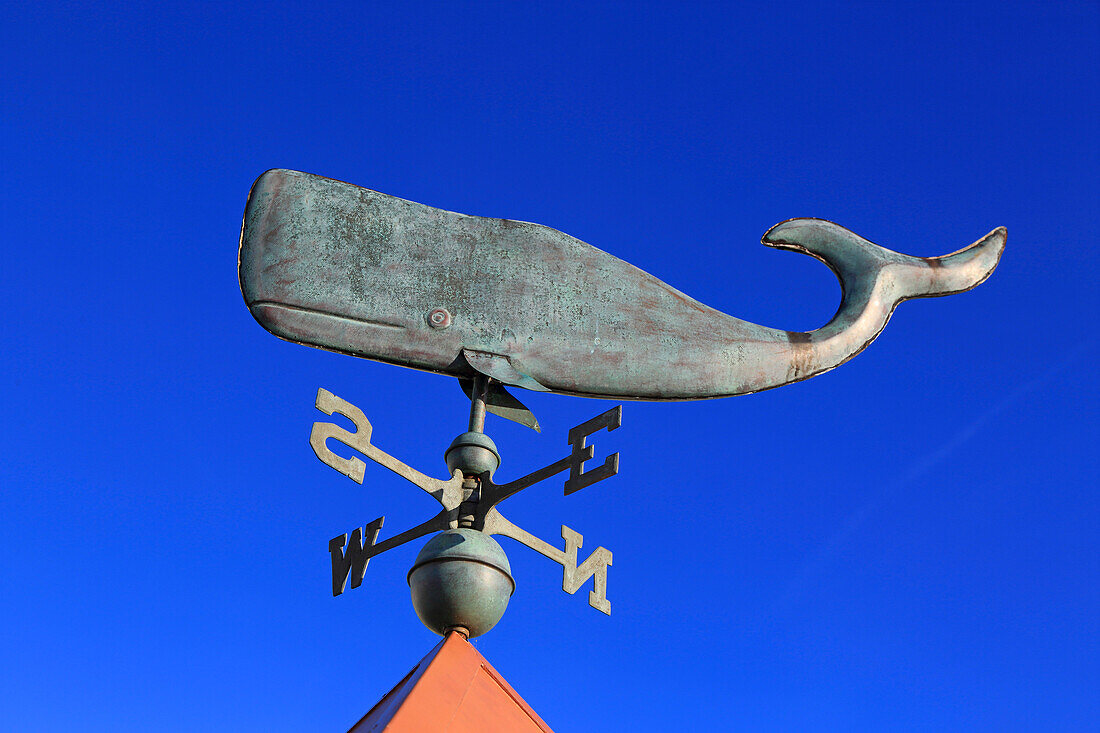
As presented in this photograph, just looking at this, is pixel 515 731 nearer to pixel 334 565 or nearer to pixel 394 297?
pixel 334 565

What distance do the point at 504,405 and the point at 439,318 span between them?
0.30 meters

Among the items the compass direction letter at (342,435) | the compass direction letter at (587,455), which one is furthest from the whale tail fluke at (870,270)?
the compass direction letter at (342,435)

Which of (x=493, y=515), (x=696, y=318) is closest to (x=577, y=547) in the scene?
(x=493, y=515)

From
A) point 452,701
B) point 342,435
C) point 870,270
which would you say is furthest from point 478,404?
point 870,270

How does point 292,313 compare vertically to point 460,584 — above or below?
above

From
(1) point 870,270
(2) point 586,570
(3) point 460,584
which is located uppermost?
(1) point 870,270

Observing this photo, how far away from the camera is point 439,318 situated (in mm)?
2660

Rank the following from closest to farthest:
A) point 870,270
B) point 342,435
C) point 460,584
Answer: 1. point 460,584
2. point 342,435
3. point 870,270

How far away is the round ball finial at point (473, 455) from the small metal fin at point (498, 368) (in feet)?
0.57

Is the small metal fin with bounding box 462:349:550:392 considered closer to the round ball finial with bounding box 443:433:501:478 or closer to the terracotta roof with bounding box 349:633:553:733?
the round ball finial with bounding box 443:433:501:478

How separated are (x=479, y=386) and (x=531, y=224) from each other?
0.51 metres

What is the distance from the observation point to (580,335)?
8.96 feet

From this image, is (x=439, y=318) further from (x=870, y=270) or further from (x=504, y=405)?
(x=870, y=270)

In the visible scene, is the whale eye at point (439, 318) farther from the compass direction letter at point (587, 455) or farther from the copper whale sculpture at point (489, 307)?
the compass direction letter at point (587, 455)
